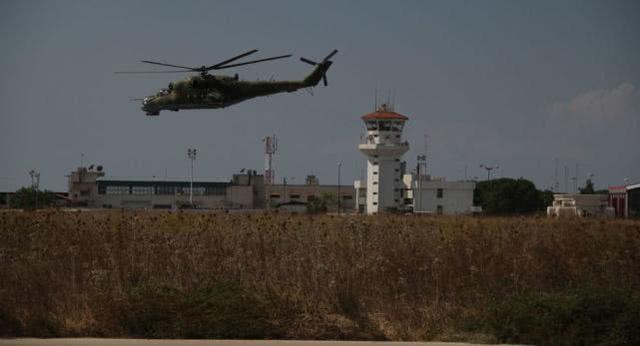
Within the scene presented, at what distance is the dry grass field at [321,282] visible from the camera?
13.1 meters

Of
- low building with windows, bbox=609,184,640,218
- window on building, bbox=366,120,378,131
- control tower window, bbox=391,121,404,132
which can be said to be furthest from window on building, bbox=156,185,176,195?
low building with windows, bbox=609,184,640,218

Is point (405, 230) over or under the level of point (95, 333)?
over

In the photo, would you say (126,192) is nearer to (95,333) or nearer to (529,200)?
(529,200)

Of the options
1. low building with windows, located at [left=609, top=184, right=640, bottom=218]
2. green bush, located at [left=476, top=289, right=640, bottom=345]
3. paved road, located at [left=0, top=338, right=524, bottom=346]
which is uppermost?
low building with windows, located at [left=609, top=184, right=640, bottom=218]

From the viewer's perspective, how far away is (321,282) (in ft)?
50.2

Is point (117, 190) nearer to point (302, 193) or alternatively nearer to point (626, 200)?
point (302, 193)

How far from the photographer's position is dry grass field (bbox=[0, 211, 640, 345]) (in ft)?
43.0

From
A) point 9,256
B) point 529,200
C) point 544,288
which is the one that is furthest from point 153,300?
point 529,200

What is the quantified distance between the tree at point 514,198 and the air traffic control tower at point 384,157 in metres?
12.3

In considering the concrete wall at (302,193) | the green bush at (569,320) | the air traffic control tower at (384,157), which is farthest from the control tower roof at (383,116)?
the green bush at (569,320)

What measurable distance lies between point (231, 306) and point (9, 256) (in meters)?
5.84

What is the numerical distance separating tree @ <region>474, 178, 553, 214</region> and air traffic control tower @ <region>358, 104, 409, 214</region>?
12.3 meters

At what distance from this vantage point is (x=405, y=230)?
70.3 feet

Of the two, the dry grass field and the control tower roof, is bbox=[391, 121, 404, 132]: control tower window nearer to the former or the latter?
the control tower roof
